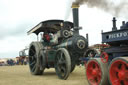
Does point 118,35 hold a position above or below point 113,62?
Answer: above

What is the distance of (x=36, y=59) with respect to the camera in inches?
410

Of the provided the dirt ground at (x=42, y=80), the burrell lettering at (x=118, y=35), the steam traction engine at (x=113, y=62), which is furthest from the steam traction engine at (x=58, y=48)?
the burrell lettering at (x=118, y=35)

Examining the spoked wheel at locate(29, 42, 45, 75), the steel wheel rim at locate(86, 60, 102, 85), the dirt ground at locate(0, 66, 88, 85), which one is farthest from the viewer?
the spoked wheel at locate(29, 42, 45, 75)

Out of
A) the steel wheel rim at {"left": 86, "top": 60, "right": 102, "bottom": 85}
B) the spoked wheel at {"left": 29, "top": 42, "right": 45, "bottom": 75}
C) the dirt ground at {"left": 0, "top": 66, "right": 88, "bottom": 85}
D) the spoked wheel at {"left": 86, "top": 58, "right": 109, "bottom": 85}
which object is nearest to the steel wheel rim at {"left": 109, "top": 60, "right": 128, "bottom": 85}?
the spoked wheel at {"left": 86, "top": 58, "right": 109, "bottom": 85}

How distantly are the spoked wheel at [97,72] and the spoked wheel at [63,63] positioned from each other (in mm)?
1825

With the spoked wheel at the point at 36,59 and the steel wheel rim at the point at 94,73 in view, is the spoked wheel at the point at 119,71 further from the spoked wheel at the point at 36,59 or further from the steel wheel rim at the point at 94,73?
the spoked wheel at the point at 36,59

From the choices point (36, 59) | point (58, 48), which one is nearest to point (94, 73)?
point (58, 48)

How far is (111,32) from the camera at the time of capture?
5.32m

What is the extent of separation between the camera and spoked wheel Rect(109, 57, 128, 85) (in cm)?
471

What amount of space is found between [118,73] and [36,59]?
20.2 feet

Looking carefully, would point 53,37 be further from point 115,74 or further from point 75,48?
point 115,74

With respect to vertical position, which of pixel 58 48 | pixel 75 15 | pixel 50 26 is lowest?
pixel 58 48

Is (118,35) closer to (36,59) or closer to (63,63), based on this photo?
(63,63)

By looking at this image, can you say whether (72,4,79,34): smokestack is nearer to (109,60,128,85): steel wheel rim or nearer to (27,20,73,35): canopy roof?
(27,20,73,35): canopy roof
